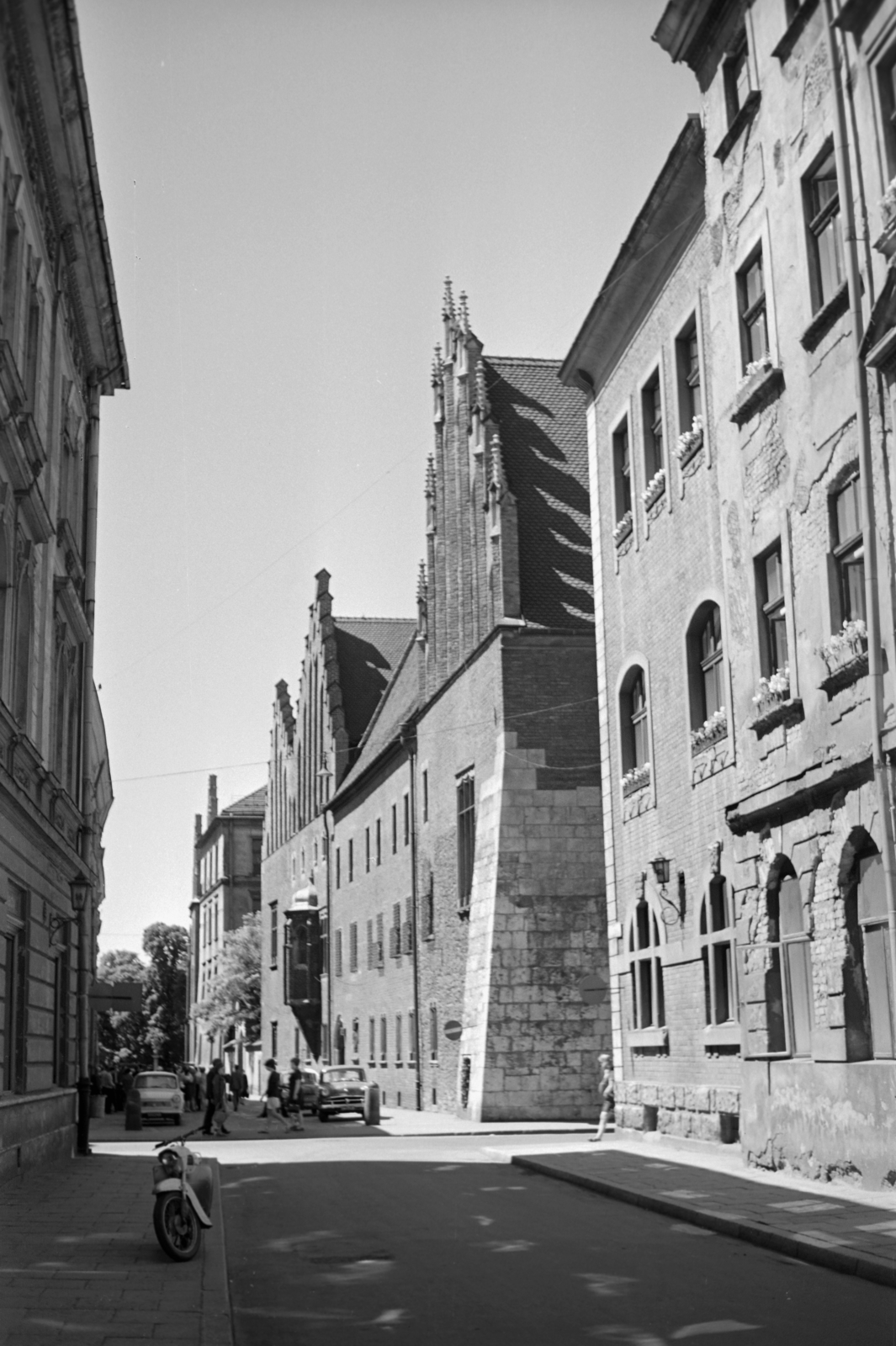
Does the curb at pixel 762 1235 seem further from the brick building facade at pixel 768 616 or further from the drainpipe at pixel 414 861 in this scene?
the drainpipe at pixel 414 861

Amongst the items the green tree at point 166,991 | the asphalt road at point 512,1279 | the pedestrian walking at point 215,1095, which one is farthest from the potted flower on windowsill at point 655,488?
the green tree at point 166,991

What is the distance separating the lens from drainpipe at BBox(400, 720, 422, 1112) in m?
42.3

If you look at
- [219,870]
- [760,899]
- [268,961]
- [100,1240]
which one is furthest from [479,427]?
[219,870]

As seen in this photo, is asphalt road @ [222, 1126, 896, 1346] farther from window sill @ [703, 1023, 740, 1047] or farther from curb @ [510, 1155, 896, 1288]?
window sill @ [703, 1023, 740, 1047]

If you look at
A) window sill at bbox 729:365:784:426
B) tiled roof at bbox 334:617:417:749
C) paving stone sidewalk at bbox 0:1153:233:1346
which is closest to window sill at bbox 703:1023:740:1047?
paving stone sidewalk at bbox 0:1153:233:1346

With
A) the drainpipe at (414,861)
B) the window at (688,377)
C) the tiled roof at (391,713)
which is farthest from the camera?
the tiled roof at (391,713)

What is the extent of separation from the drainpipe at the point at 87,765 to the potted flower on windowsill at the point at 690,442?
1029 centimetres

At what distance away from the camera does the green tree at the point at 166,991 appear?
4011 inches

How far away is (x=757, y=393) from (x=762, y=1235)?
9690 millimetres

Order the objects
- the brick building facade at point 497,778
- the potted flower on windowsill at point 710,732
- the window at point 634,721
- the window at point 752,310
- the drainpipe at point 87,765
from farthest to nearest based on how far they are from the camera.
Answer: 1. the brick building facade at point 497,778
2. the window at point 634,721
3. the drainpipe at point 87,765
4. the potted flower on windowsill at point 710,732
5. the window at point 752,310

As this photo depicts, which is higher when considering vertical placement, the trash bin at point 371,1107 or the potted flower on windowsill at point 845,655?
the potted flower on windowsill at point 845,655

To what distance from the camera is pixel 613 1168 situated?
1897 centimetres

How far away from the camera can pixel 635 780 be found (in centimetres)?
2475

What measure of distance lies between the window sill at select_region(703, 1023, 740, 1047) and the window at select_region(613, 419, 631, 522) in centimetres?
897
